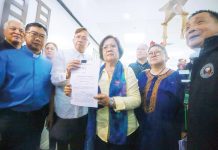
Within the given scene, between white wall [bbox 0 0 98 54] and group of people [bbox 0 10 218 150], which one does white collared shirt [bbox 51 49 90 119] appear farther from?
white wall [bbox 0 0 98 54]

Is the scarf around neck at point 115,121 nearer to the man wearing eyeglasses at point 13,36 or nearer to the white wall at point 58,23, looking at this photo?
the man wearing eyeglasses at point 13,36

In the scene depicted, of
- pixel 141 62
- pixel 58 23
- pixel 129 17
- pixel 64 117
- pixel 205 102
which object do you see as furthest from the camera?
pixel 129 17

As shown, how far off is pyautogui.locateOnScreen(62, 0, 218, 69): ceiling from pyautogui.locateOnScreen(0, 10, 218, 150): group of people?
2.32 m

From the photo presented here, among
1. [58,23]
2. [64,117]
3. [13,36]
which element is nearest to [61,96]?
[64,117]

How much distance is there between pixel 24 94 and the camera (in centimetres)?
149

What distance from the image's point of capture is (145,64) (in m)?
3.12

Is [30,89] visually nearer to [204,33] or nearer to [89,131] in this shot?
[89,131]

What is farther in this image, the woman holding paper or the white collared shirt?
the white collared shirt

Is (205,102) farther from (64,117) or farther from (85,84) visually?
(64,117)

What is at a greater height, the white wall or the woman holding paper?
the white wall

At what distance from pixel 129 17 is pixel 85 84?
4.76m

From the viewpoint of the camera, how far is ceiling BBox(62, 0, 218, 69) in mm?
4753

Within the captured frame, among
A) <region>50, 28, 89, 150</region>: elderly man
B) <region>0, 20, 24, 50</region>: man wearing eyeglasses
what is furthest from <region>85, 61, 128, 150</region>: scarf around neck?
<region>0, 20, 24, 50</region>: man wearing eyeglasses

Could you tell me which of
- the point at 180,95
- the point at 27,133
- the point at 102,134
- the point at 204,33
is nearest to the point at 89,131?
the point at 102,134
